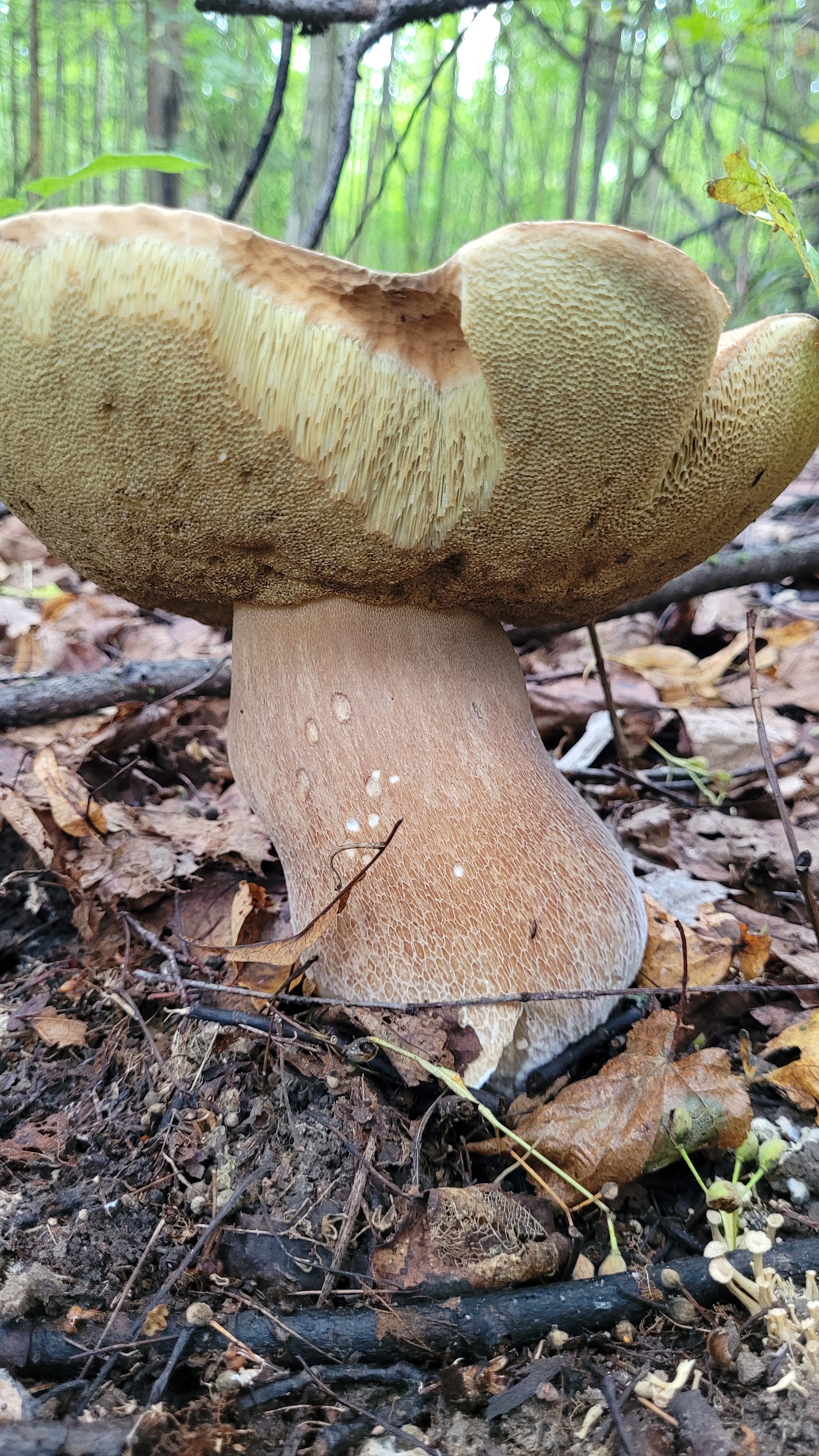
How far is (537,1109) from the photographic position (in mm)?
1290

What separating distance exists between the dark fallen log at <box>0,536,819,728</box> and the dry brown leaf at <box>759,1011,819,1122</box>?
0.94m

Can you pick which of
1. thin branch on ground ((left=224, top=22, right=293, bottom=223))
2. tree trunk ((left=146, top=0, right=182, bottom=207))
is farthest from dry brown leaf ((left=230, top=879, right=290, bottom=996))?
tree trunk ((left=146, top=0, right=182, bottom=207))

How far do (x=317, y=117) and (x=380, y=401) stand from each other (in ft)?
25.5

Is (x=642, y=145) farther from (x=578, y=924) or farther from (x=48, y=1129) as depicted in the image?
(x=48, y=1129)

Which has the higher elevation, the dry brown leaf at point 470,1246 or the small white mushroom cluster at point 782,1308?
the small white mushroom cluster at point 782,1308

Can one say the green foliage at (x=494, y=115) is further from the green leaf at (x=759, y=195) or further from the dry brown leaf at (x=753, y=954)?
the dry brown leaf at (x=753, y=954)

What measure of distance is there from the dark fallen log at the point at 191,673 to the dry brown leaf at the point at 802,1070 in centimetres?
94

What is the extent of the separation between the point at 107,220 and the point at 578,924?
123cm

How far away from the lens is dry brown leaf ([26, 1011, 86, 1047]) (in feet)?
4.72

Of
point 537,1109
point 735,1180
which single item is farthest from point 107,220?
point 735,1180

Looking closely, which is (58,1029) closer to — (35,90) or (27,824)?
(27,824)

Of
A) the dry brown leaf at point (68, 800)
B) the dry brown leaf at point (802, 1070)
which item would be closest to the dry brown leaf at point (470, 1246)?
the dry brown leaf at point (802, 1070)

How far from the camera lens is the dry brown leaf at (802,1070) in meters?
1.30

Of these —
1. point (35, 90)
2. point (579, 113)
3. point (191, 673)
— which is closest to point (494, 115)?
point (579, 113)
